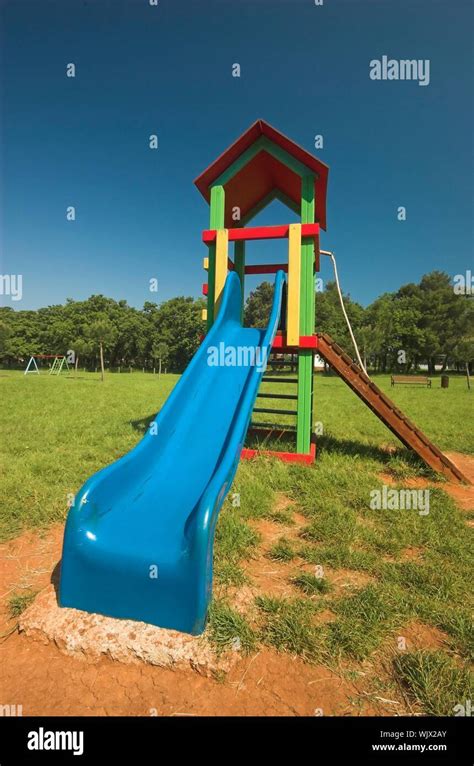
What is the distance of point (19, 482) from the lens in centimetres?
431

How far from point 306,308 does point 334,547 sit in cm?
332

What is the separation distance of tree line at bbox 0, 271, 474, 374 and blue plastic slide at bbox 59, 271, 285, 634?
32.1 metres

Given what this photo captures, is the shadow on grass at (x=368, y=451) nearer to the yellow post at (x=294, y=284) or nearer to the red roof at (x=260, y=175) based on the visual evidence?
the yellow post at (x=294, y=284)

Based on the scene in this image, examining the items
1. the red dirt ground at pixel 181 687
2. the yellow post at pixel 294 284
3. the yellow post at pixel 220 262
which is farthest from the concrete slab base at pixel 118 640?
the yellow post at pixel 220 262

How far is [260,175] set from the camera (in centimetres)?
608

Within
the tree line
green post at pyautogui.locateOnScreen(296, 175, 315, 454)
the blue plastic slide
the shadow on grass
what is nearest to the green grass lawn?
the shadow on grass

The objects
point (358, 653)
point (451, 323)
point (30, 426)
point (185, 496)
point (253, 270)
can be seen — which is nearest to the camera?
point (358, 653)

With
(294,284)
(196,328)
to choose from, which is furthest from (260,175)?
(196,328)

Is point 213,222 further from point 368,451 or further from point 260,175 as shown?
point 368,451

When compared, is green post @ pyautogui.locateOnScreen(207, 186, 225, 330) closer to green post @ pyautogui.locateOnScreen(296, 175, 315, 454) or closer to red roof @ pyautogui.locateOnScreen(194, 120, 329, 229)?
red roof @ pyautogui.locateOnScreen(194, 120, 329, 229)

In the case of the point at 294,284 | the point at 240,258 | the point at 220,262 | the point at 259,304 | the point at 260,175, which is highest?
the point at 259,304

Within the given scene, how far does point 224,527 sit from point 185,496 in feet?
2.29
